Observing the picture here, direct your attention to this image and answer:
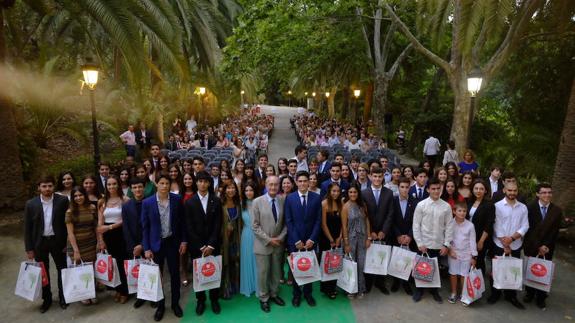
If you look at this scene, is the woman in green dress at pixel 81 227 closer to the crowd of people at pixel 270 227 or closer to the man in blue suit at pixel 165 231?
the crowd of people at pixel 270 227

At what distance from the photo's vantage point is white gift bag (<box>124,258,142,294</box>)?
5.05 metres

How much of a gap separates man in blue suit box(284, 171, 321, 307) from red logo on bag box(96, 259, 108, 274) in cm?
248

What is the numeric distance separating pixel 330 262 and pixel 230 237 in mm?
1440

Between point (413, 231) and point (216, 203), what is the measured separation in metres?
2.79

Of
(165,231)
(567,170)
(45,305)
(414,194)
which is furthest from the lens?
(567,170)

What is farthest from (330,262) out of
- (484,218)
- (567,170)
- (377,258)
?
(567,170)

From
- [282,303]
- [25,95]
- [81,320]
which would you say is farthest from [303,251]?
[25,95]

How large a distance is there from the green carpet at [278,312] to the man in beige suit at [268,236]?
14cm

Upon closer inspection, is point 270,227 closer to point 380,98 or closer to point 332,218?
point 332,218

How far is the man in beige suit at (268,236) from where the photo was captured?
16.5ft

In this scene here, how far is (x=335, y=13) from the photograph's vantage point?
15.7 m

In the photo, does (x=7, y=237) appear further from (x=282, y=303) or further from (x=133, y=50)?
(x=282, y=303)

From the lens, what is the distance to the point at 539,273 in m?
5.08

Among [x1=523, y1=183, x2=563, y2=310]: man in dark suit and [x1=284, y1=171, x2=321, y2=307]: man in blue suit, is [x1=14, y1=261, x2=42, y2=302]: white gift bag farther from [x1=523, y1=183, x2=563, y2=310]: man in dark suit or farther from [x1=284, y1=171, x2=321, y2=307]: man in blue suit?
[x1=523, y1=183, x2=563, y2=310]: man in dark suit
